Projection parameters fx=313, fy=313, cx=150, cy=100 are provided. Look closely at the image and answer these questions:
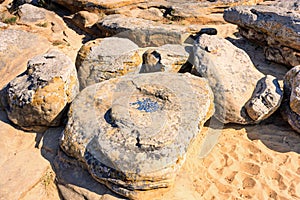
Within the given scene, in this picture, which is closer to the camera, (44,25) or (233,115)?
(233,115)

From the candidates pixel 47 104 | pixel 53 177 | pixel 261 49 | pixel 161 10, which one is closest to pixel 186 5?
pixel 161 10

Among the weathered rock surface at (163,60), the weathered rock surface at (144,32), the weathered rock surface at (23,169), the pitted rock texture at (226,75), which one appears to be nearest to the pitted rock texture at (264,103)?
the pitted rock texture at (226,75)

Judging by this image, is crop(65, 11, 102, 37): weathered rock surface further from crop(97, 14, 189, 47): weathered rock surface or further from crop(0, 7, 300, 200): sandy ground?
crop(0, 7, 300, 200): sandy ground

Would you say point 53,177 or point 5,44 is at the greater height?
point 5,44

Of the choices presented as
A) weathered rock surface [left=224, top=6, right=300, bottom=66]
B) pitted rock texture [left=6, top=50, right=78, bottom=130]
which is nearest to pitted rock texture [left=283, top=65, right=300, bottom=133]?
weathered rock surface [left=224, top=6, right=300, bottom=66]

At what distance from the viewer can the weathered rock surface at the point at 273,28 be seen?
236 inches

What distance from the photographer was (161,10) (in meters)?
Answer: 9.19

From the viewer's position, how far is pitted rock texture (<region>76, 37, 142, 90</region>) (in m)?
5.52

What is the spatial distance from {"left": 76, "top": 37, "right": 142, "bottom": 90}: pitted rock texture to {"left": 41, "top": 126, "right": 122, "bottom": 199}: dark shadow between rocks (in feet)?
4.48

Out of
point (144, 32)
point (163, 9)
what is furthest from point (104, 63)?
point (163, 9)

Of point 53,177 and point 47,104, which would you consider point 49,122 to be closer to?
point 47,104

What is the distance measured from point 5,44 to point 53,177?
3841mm

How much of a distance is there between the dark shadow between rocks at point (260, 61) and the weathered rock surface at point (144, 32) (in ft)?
4.51

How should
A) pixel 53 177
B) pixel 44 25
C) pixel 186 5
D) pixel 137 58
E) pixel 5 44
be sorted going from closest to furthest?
1. pixel 53 177
2. pixel 137 58
3. pixel 5 44
4. pixel 44 25
5. pixel 186 5
